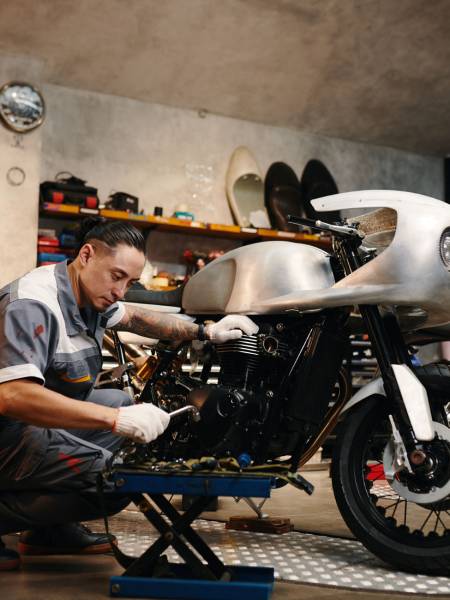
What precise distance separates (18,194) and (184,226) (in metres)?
1.21

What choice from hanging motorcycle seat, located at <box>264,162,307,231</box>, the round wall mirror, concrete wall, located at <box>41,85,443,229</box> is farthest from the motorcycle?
hanging motorcycle seat, located at <box>264,162,307,231</box>

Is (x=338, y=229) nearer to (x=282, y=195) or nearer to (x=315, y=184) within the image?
(x=282, y=195)

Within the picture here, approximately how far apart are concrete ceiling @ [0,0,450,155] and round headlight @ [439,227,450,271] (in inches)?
146

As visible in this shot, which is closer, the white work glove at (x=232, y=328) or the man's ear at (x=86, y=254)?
the man's ear at (x=86, y=254)

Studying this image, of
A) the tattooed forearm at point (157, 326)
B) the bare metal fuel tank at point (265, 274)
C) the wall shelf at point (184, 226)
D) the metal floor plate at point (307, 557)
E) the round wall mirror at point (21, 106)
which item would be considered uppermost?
the round wall mirror at point (21, 106)

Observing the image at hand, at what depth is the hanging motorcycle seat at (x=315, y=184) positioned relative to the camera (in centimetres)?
641

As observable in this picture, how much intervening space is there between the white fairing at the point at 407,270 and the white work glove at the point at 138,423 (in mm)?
620

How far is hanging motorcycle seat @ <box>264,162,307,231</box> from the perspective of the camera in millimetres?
6168

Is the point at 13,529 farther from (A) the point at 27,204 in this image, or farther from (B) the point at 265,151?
(B) the point at 265,151

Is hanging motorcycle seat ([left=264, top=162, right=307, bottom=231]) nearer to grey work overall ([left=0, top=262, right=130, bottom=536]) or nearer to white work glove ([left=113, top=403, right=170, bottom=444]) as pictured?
grey work overall ([left=0, top=262, right=130, bottom=536])

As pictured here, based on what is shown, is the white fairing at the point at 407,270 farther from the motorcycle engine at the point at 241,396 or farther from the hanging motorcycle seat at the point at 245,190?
the hanging motorcycle seat at the point at 245,190

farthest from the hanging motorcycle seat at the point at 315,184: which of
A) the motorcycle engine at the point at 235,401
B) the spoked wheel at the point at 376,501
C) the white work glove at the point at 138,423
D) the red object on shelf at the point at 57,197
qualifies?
the white work glove at the point at 138,423

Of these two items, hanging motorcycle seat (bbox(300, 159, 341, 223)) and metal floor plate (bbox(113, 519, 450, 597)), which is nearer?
metal floor plate (bbox(113, 519, 450, 597))

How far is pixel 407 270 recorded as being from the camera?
78.0 inches
